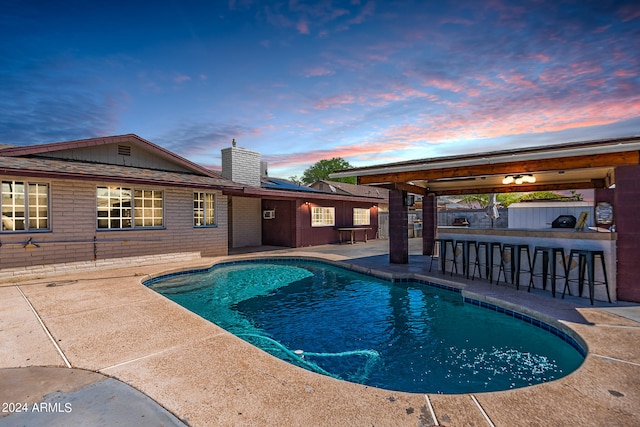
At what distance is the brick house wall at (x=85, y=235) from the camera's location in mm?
7703

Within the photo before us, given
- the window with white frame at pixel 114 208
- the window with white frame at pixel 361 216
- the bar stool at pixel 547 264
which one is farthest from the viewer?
the window with white frame at pixel 361 216

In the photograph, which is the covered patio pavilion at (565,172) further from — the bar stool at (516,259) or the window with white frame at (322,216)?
the window with white frame at (322,216)

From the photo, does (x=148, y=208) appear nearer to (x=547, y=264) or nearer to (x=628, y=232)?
(x=547, y=264)

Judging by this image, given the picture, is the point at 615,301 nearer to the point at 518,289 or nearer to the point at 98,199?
the point at 518,289

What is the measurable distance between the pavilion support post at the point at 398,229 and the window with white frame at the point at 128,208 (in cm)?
788

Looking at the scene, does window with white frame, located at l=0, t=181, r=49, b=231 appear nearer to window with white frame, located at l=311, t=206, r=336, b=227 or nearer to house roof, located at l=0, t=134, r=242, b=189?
house roof, located at l=0, t=134, r=242, b=189

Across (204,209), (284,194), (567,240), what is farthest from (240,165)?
(567,240)

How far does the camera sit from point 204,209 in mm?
11633

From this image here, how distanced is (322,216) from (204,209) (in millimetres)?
6620

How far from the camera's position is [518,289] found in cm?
629

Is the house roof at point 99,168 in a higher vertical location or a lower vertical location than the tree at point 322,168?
lower

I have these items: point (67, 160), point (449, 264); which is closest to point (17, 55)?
point (67, 160)

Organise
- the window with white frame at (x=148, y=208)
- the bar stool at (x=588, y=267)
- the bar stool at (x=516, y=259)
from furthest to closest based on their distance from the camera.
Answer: the window with white frame at (x=148, y=208) → the bar stool at (x=516, y=259) → the bar stool at (x=588, y=267)

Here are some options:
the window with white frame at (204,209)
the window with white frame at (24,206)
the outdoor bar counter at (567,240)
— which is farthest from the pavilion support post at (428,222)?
the window with white frame at (24,206)
